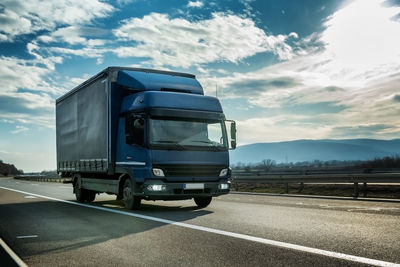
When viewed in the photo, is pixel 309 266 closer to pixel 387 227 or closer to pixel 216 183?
pixel 387 227

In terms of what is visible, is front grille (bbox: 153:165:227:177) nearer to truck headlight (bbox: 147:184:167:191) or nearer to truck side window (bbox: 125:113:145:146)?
truck headlight (bbox: 147:184:167:191)

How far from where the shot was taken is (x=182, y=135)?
1146 cm

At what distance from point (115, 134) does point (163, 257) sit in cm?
732

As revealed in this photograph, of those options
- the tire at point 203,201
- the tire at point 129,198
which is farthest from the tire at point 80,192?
the tire at point 203,201

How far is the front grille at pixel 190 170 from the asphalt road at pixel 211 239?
42.6 inches

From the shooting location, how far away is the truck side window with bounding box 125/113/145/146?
11227 millimetres

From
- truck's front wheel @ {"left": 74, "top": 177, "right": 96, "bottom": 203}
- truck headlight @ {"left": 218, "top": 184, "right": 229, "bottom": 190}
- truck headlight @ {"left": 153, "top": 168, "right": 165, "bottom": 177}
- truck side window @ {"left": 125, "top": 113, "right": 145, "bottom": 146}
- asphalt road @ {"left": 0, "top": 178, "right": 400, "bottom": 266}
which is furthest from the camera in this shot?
truck's front wheel @ {"left": 74, "top": 177, "right": 96, "bottom": 203}

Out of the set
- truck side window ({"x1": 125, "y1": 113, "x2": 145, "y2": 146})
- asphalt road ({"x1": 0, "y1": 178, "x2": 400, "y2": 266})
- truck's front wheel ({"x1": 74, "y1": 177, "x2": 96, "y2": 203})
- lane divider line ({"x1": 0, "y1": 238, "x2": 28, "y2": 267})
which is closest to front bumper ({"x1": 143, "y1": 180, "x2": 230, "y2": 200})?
asphalt road ({"x1": 0, "y1": 178, "x2": 400, "y2": 266})

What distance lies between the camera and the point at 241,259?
5430 millimetres

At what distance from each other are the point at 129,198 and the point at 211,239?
5.40 meters

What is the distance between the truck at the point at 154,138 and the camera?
1116 cm

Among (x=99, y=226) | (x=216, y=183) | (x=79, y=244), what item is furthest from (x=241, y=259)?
(x=216, y=183)

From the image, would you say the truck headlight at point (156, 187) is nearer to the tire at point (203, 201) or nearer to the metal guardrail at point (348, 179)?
the tire at point (203, 201)

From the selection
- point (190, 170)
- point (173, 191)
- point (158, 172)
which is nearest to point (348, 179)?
point (190, 170)
